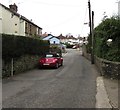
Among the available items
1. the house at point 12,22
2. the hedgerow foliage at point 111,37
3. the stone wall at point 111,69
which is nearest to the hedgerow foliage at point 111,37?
the hedgerow foliage at point 111,37

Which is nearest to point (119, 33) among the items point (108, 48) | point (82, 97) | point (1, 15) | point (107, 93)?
point (108, 48)

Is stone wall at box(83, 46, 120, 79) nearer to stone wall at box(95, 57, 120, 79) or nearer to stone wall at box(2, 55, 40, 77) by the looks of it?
stone wall at box(95, 57, 120, 79)

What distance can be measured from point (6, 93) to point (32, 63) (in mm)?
13847

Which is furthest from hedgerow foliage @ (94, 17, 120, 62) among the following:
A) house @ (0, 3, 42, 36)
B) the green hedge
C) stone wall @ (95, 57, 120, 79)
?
house @ (0, 3, 42, 36)

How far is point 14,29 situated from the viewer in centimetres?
4647

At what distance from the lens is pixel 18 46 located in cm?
2109

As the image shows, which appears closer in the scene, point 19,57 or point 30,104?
point 30,104

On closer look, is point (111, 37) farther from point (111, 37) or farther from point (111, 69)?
point (111, 69)

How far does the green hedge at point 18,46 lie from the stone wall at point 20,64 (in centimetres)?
35

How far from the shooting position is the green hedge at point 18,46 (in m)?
18.4

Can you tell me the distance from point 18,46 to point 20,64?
4.58ft

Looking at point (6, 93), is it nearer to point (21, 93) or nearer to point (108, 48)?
point (21, 93)

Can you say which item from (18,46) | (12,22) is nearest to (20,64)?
(18,46)

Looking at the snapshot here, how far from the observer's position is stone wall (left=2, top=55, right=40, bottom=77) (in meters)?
18.5
